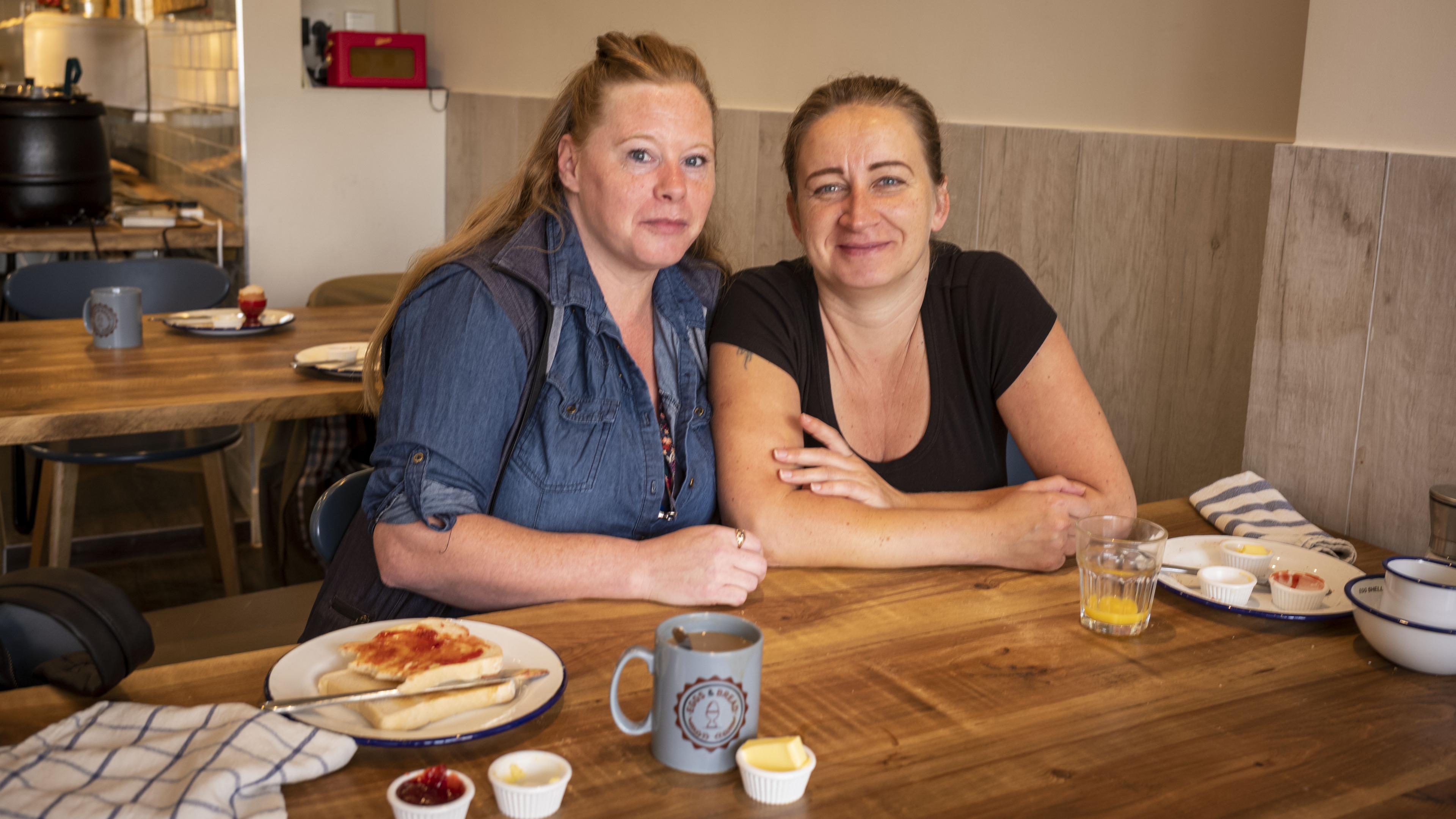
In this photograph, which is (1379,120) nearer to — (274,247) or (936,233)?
(936,233)

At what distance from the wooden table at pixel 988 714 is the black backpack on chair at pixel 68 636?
3 centimetres

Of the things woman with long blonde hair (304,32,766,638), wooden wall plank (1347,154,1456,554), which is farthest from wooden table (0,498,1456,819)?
wooden wall plank (1347,154,1456,554)

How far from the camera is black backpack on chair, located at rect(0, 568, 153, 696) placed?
106 cm

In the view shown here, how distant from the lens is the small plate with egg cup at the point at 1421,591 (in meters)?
1.22

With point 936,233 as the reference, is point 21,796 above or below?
below

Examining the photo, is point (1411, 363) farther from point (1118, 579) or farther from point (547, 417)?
point (547, 417)

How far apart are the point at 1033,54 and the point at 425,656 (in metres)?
1.92

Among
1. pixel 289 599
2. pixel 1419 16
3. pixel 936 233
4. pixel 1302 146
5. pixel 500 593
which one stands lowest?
pixel 289 599

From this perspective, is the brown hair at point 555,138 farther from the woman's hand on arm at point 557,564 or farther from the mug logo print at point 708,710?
the mug logo print at point 708,710

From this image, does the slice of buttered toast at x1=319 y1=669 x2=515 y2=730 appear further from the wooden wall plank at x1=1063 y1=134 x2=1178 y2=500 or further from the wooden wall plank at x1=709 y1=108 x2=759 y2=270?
the wooden wall plank at x1=709 y1=108 x2=759 y2=270

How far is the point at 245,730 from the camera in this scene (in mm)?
951

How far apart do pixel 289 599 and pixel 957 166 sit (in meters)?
1.63

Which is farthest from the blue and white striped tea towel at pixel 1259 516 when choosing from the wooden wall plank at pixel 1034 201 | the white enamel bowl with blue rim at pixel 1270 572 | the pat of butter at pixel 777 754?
the pat of butter at pixel 777 754

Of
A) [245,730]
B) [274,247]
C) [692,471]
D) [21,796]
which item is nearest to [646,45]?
[692,471]
